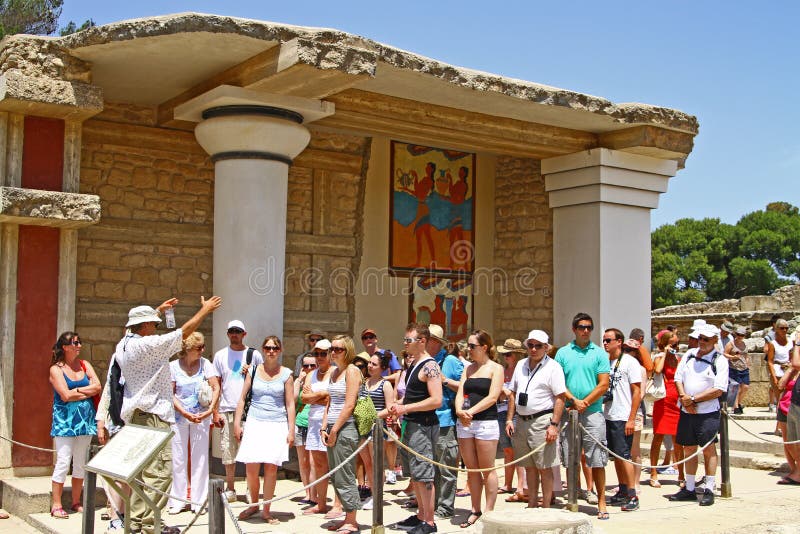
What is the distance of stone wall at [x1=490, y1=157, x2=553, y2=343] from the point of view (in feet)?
40.3

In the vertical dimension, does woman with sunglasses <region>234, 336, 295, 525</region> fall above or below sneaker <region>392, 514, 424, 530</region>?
above

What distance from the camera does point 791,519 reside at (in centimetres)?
737

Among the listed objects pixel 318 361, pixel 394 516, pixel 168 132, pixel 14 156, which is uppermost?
pixel 168 132

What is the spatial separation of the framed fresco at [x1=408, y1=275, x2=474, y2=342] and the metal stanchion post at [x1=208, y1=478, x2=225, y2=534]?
7395 mm

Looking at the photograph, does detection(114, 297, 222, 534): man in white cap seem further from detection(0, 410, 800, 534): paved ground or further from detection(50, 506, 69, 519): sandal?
detection(50, 506, 69, 519): sandal

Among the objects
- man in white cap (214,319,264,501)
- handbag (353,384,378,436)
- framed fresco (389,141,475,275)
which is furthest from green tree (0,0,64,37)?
handbag (353,384,378,436)

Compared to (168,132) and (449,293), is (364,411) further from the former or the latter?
(449,293)

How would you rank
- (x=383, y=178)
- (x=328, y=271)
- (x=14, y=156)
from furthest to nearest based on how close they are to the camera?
(x=383, y=178) < (x=328, y=271) < (x=14, y=156)

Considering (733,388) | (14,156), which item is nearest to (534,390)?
(14,156)

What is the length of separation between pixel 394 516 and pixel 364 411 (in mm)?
998

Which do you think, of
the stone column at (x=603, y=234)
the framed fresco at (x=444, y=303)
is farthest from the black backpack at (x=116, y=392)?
the stone column at (x=603, y=234)

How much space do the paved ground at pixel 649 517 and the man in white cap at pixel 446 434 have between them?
0.17m

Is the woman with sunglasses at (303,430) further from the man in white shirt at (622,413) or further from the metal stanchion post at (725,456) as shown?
the metal stanchion post at (725,456)

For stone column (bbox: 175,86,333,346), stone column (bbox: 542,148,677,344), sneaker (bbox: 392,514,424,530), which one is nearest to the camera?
sneaker (bbox: 392,514,424,530)
